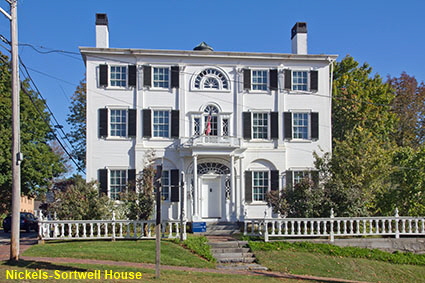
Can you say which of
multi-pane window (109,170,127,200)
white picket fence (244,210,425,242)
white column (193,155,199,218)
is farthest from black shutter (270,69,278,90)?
multi-pane window (109,170,127,200)

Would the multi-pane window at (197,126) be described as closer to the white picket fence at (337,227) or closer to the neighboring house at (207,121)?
the neighboring house at (207,121)

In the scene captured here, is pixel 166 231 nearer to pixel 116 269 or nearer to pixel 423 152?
pixel 116 269

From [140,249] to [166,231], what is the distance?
381cm

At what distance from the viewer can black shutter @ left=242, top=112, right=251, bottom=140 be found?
1015 inches

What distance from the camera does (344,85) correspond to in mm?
34906

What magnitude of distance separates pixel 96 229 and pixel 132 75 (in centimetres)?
926

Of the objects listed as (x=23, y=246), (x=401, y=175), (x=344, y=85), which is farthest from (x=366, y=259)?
(x=344, y=85)

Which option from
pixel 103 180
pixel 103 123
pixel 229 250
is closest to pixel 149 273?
pixel 229 250

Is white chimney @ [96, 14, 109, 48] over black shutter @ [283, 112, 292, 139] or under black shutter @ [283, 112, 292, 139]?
over

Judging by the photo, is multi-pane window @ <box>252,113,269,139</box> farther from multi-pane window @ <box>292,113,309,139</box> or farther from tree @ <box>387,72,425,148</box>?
tree @ <box>387,72,425,148</box>

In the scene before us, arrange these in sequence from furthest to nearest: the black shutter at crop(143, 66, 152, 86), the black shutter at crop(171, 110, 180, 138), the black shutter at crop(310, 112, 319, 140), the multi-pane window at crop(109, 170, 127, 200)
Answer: the black shutter at crop(310, 112, 319, 140) < the black shutter at crop(143, 66, 152, 86) < the black shutter at crop(171, 110, 180, 138) < the multi-pane window at crop(109, 170, 127, 200)

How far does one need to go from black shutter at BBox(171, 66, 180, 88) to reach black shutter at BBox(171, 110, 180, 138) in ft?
4.86

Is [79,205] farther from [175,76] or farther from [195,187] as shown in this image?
[175,76]

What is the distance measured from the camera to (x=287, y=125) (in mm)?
26172
